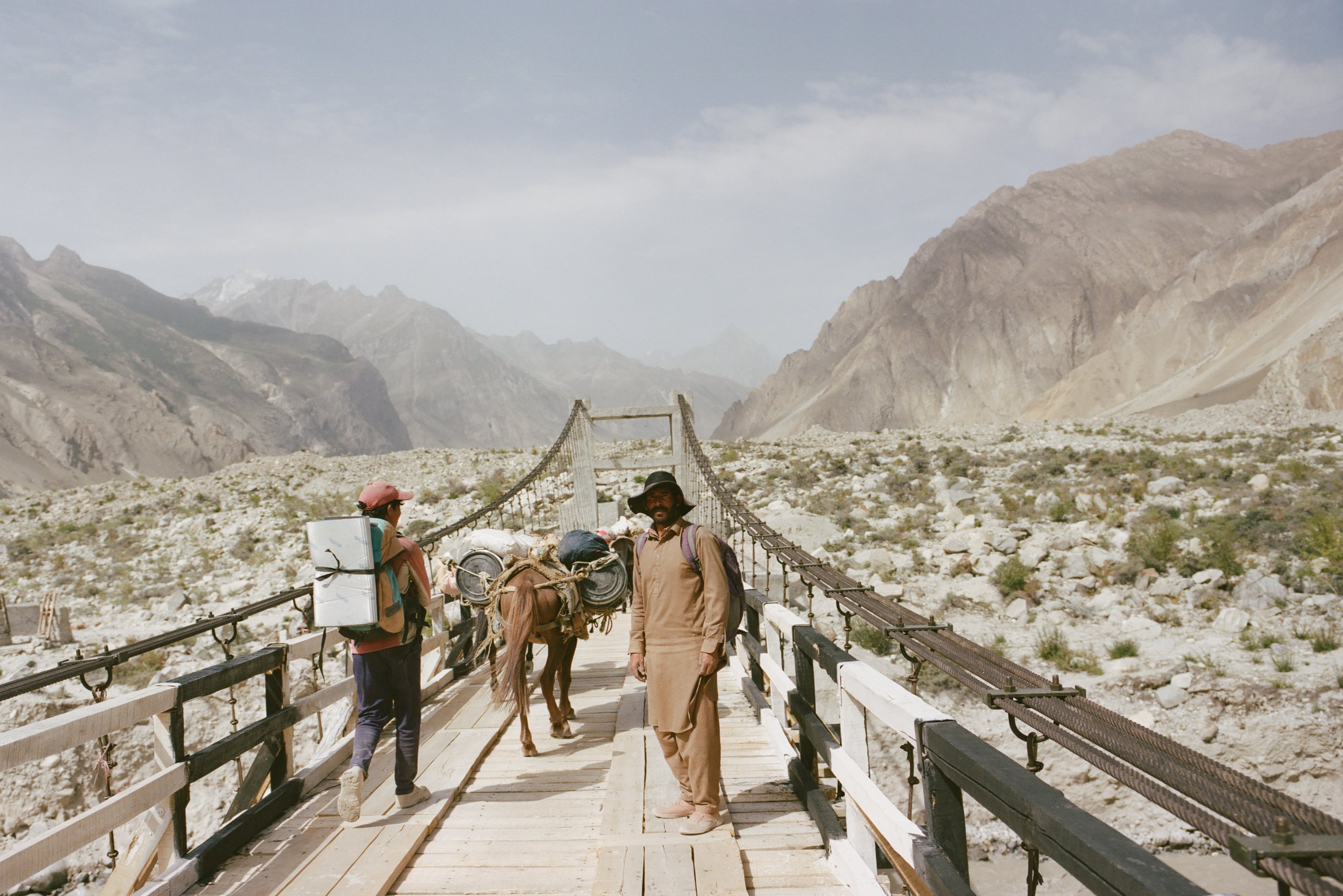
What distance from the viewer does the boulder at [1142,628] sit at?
10.2 metres

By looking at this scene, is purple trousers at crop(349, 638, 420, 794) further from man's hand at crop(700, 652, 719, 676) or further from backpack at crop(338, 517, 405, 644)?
man's hand at crop(700, 652, 719, 676)

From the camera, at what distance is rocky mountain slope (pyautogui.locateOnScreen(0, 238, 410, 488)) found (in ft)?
184

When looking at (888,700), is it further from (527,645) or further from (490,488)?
(490,488)

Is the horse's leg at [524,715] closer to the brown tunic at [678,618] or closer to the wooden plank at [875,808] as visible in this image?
the brown tunic at [678,618]

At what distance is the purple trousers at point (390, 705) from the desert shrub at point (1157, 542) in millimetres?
11526

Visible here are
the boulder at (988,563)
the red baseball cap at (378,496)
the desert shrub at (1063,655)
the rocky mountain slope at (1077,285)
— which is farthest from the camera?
the rocky mountain slope at (1077,285)

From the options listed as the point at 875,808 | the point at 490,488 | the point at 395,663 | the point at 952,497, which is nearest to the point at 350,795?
the point at 395,663

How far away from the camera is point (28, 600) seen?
1567 cm

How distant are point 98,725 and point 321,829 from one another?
3.98 ft

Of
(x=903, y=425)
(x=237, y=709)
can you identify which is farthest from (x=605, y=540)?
(x=903, y=425)

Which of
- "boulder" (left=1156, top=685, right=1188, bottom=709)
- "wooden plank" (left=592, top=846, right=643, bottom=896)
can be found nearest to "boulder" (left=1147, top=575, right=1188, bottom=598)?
"boulder" (left=1156, top=685, right=1188, bottom=709)

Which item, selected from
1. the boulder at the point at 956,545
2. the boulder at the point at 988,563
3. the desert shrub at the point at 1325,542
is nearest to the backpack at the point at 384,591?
the boulder at the point at 988,563

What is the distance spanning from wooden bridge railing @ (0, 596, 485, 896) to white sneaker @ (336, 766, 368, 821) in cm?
40

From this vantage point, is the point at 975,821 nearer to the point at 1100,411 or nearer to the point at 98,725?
the point at 98,725
